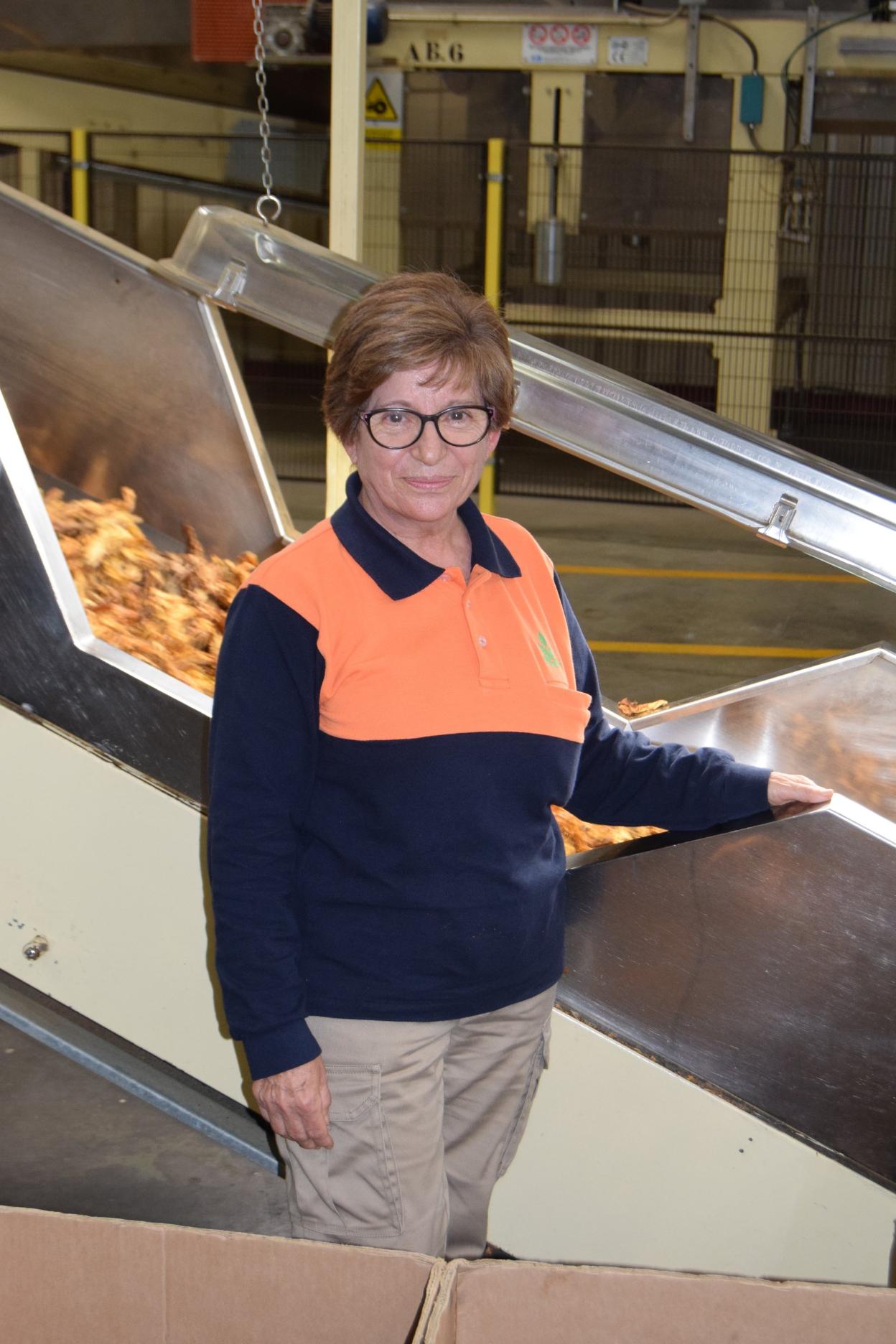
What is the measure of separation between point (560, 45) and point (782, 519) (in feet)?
25.8

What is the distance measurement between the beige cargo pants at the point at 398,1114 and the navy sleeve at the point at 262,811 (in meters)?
0.07

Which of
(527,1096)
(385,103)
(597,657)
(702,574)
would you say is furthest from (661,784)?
(385,103)

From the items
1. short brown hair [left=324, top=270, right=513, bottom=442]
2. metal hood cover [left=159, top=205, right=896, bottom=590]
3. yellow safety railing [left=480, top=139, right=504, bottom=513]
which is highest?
yellow safety railing [left=480, top=139, right=504, bottom=513]

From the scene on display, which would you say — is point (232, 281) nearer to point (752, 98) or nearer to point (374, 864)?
point (374, 864)

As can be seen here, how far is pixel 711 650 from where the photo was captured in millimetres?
5410

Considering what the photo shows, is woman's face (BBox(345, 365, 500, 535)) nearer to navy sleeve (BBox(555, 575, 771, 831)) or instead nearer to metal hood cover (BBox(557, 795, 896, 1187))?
navy sleeve (BBox(555, 575, 771, 831))

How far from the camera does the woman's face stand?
137cm

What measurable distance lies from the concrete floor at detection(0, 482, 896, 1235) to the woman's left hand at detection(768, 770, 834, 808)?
46.9 inches

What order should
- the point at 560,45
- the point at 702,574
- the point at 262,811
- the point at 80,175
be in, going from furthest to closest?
1. the point at 560,45
2. the point at 80,175
3. the point at 702,574
4. the point at 262,811

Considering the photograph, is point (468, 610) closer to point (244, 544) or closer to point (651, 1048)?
point (651, 1048)

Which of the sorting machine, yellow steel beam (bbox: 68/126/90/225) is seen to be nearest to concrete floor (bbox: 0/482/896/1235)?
the sorting machine

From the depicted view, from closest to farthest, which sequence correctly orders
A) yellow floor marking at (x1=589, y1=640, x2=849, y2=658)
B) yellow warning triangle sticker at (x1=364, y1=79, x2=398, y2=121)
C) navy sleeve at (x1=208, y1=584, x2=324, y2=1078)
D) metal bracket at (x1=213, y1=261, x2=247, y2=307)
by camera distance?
1. navy sleeve at (x1=208, y1=584, x2=324, y2=1078)
2. metal bracket at (x1=213, y1=261, x2=247, y2=307)
3. yellow floor marking at (x1=589, y1=640, x2=849, y2=658)
4. yellow warning triangle sticker at (x1=364, y1=79, x2=398, y2=121)

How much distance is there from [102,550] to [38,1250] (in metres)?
1.59

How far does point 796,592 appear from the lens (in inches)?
253
